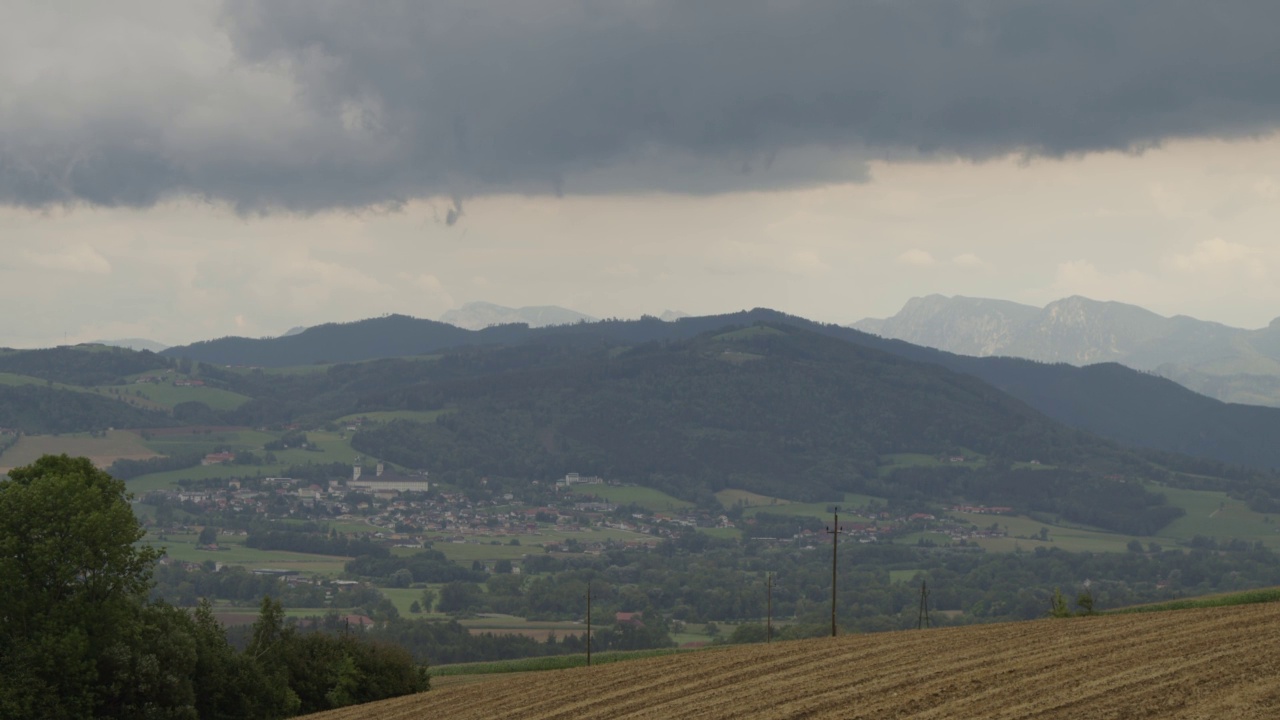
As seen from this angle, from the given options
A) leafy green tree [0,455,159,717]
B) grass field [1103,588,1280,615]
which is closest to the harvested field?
grass field [1103,588,1280,615]

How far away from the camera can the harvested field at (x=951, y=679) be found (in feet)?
106

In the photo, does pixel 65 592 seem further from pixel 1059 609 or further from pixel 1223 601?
pixel 1223 601

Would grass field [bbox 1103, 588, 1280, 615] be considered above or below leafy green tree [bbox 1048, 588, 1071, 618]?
above

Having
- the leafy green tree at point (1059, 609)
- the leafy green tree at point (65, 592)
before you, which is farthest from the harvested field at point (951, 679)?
the leafy green tree at point (1059, 609)

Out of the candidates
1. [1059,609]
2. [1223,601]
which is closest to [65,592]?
[1059,609]

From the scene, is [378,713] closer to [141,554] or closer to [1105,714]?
[141,554]

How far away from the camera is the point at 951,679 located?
37781mm

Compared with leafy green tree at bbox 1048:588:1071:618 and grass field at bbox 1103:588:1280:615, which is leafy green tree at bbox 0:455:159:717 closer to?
leafy green tree at bbox 1048:588:1071:618

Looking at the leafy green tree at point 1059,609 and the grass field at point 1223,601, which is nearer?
the grass field at point 1223,601

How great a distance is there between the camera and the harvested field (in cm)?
3225

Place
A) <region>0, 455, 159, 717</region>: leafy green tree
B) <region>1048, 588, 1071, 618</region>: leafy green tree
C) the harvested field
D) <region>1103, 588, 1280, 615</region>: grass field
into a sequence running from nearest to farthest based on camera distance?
the harvested field → <region>0, 455, 159, 717</region>: leafy green tree → <region>1103, 588, 1280, 615</region>: grass field → <region>1048, 588, 1071, 618</region>: leafy green tree

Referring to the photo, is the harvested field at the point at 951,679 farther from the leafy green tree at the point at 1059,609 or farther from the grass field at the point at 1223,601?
the leafy green tree at the point at 1059,609

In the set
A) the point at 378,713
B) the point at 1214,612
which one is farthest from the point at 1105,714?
the point at 378,713

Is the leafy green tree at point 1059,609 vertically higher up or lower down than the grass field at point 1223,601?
lower down
